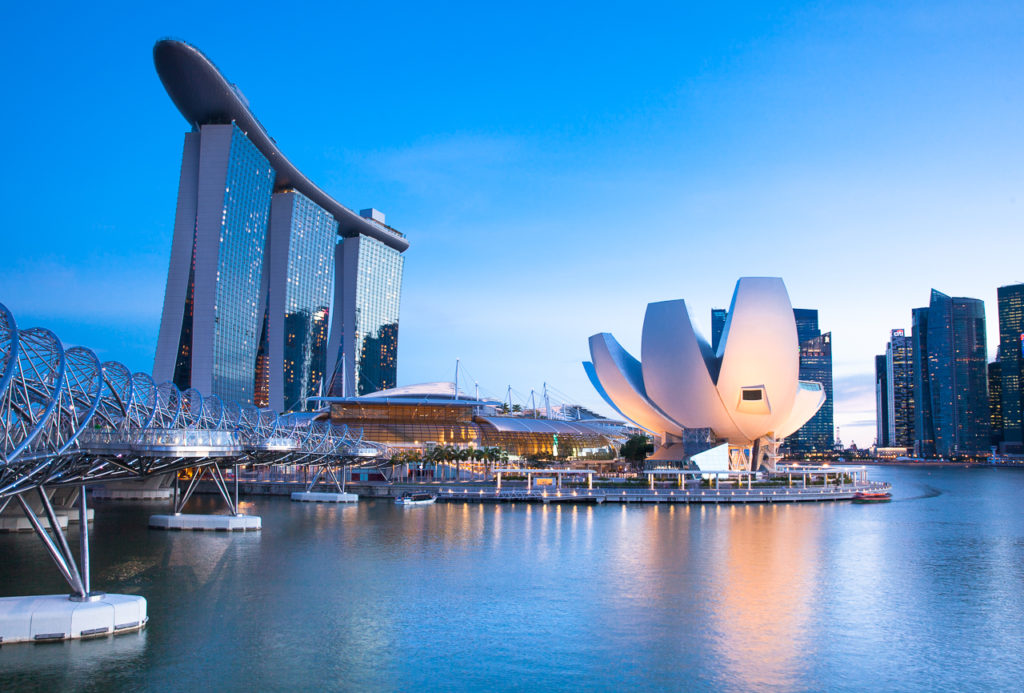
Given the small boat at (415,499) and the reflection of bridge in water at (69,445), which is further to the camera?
the small boat at (415,499)

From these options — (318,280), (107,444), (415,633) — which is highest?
(318,280)

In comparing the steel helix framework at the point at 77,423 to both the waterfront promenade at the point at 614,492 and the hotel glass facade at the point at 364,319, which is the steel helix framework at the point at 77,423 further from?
the hotel glass facade at the point at 364,319

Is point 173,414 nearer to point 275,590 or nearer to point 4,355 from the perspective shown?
point 275,590

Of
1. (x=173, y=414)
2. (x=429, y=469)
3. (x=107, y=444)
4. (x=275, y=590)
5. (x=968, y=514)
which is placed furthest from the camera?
(x=429, y=469)

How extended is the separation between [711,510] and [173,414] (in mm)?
29820

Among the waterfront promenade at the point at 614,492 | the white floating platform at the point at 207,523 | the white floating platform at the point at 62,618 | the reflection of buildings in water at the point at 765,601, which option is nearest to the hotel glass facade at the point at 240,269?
the waterfront promenade at the point at 614,492

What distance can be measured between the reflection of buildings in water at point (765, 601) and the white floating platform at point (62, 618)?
39.1ft

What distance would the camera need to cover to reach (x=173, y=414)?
32188mm

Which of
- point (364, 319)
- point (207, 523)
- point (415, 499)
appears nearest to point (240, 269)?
point (415, 499)

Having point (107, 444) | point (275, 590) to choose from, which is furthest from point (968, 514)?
point (107, 444)

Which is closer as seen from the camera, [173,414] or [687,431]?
[173,414]

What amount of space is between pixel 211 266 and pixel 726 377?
48.7 metres

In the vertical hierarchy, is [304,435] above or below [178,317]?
below

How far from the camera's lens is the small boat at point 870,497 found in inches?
2290
